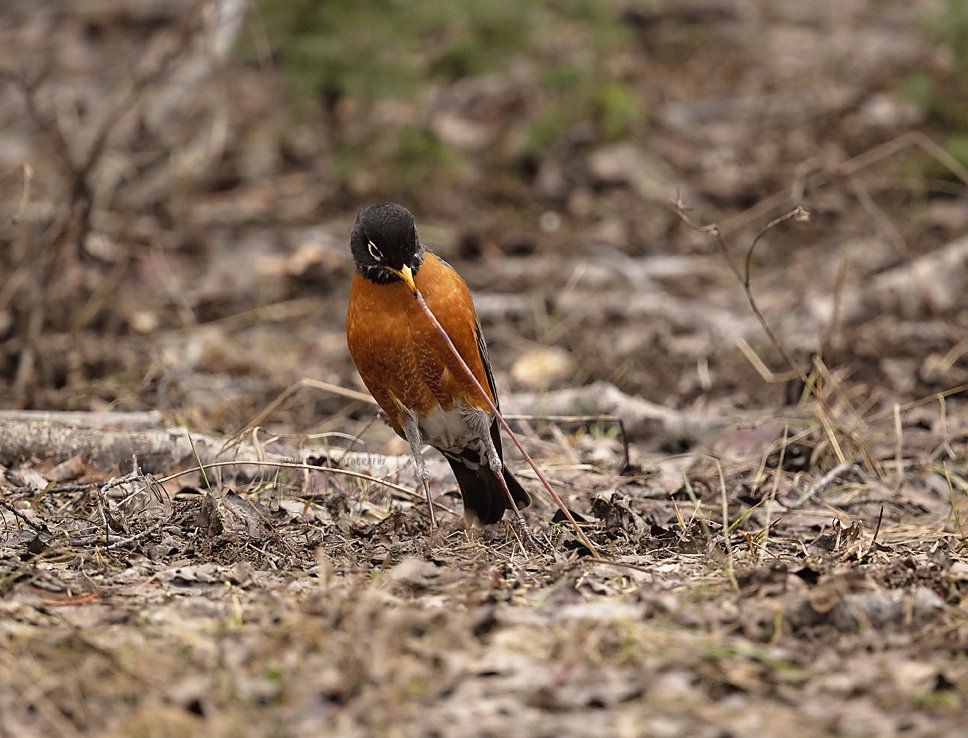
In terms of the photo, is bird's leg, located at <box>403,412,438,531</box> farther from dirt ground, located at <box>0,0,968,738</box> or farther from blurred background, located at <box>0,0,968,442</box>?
A: blurred background, located at <box>0,0,968,442</box>

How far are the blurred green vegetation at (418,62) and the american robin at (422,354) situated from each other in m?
5.38

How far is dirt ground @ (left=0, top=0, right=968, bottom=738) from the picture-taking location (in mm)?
3252

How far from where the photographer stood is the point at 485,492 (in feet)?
17.8

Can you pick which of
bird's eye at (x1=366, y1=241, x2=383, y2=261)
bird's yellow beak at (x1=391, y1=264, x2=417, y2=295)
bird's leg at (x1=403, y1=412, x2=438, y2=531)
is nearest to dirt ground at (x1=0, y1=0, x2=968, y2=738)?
bird's leg at (x1=403, y1=412, x2=438, y2=531)

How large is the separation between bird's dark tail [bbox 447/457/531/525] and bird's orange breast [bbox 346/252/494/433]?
1.11ft

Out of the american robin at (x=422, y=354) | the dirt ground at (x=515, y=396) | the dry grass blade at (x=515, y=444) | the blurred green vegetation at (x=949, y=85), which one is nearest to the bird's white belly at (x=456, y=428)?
the american robin at (x=422, y=354)

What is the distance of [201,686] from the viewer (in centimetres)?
311

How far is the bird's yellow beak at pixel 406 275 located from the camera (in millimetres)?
4926

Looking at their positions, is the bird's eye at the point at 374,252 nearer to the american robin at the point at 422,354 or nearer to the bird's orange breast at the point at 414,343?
the american robin at the point at 422,354

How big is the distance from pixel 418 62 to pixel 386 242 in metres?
6.25

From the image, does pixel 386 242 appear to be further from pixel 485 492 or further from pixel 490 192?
pixel 490 192

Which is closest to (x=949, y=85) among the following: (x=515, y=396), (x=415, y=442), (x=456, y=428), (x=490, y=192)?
(x=490, y=192)

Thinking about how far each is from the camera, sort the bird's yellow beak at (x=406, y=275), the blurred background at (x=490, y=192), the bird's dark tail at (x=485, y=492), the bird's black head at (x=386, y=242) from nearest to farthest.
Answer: the bird's yellow beak at (x=406, y=275)
the bird's black head at (x=386, y=242)
the bird's dark tail at (x=485, y=492)
the blurred background at (x=490, y=192)

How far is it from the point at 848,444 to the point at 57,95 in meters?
8.80
